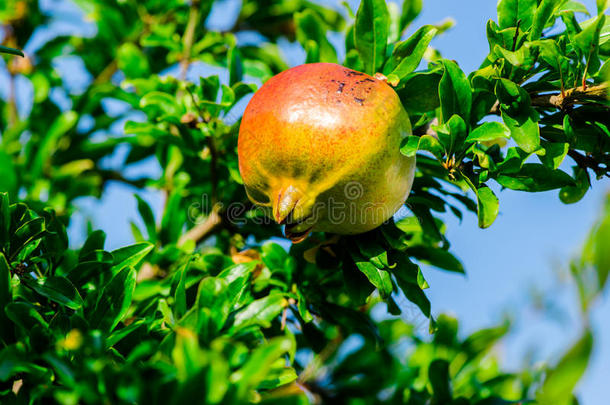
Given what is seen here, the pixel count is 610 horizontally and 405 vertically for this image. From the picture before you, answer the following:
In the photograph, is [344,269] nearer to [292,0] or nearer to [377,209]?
[377,209]

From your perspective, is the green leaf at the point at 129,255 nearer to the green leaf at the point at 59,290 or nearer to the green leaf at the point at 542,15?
the green leaf at the point at 59,290

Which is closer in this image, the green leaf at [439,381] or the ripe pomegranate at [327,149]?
the ripe pomegranate at [327,149]

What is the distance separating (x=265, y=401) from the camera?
839mm

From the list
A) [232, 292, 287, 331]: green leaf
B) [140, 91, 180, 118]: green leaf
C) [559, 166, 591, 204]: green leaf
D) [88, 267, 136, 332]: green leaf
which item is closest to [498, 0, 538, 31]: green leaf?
[559, 166, 591, 204]: green leaf

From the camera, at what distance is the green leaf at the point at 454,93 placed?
1180 mm

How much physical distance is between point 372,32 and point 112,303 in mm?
880

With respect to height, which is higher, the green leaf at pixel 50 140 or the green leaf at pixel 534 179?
the green leaf at pixel 534 179

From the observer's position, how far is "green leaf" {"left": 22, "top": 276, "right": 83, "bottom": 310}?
117 centimetres

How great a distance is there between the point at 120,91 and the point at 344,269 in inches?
42.2

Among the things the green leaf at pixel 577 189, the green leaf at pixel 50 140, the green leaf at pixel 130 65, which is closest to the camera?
the green leaf at pixel 577 189

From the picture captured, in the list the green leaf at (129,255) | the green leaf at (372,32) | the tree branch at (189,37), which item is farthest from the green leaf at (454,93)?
the tree branch at (189,37)

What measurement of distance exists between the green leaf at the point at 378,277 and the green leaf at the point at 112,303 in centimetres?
51

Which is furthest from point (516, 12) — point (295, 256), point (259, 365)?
point (259, 365)

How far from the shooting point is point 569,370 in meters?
0.39
